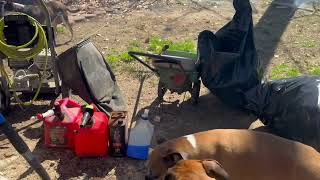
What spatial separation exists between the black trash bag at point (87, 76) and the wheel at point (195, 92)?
0.95m

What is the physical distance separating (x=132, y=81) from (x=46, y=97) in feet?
4.33

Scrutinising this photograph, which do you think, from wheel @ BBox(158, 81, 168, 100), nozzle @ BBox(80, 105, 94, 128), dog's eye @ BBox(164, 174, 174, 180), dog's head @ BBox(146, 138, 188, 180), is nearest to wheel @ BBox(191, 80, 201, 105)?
wheel @ BBox(158, 81, 168, 100)

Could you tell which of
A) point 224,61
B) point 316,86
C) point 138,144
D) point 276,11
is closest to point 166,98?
point 224,61

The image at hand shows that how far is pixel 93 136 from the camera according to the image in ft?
15.9

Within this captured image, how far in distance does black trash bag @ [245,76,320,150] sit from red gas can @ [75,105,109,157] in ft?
6.01

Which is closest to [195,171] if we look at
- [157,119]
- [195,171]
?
[195,171]

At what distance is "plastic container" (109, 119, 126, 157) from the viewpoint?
16.1 feet

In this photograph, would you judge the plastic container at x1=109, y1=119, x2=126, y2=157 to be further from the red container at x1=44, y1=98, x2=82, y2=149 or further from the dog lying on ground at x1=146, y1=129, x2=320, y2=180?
the dog lying on ground at x1=146, y1=129, x2=320, y2=180

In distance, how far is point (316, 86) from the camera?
4.99 metres

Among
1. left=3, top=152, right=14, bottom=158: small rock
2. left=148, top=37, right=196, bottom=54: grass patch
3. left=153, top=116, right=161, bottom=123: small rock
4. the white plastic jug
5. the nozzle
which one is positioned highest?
the nozzle

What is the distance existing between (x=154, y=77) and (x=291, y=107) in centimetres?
256

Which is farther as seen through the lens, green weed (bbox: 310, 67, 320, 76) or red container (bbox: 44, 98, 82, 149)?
green weed (bbox: 310, 67, 320, 76)

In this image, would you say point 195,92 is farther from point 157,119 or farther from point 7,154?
point 7,154

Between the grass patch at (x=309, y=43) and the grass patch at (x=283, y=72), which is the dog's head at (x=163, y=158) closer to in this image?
the grass patch at (x=283, y=72)
